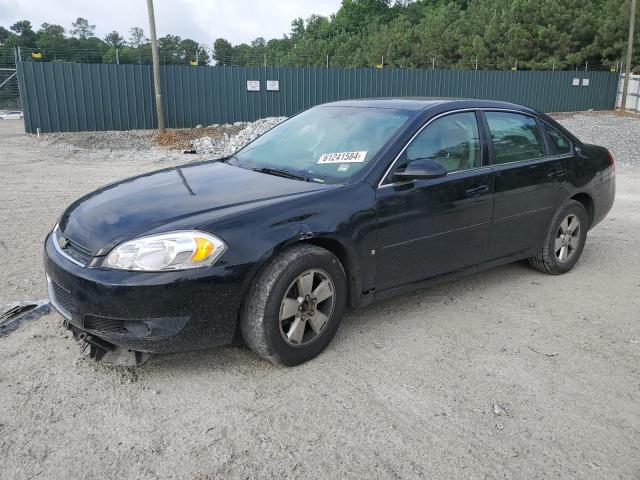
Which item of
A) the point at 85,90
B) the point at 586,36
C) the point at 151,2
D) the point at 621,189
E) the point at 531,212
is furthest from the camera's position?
the point at 586,36

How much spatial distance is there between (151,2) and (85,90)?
3.32 m

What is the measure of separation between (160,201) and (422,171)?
1.64 metres

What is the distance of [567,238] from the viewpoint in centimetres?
527

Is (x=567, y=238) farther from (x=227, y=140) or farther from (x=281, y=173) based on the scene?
(x=227, y=140)

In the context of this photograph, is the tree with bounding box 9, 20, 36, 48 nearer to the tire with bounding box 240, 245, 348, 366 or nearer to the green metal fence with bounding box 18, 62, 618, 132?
the green metal fence with bounding box 18, 62, 618, 132

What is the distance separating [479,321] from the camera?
13.9 feet

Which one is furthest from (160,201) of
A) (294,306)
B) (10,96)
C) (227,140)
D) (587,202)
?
(10,96)

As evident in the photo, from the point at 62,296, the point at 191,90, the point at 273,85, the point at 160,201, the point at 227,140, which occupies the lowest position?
the point at 227,140

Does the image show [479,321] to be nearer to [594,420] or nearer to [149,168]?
[594,420]

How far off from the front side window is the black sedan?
1 centimetres

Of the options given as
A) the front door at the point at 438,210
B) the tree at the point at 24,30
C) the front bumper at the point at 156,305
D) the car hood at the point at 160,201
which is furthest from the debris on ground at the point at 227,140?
the tree at the point at 24,30

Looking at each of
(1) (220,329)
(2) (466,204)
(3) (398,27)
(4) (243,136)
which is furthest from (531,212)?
(3) (398,27)

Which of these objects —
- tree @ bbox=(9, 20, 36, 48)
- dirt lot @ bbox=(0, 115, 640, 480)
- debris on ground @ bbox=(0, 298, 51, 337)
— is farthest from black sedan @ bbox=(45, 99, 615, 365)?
tree @ bbox=(9, 20, 36, 48)

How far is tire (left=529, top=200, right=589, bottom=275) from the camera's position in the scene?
16.8ft
